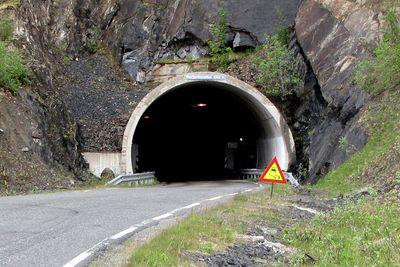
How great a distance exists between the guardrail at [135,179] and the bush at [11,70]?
4.77m

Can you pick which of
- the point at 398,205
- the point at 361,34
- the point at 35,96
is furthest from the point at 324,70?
the point at 398,205

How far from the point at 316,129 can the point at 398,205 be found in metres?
13.4

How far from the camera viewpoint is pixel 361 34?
2355cm

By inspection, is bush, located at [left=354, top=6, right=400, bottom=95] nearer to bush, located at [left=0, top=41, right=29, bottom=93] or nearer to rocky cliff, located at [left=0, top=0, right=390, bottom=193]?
rocky cliff, located at [left=0, top=0, right=390, bottom=193]

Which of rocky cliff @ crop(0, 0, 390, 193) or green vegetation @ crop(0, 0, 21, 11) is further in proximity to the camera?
green vegetation @ crop(0, 0, 21, 11)

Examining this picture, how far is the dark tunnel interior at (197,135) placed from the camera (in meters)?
32.1

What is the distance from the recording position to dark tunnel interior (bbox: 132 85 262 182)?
105 feet

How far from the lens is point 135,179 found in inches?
886

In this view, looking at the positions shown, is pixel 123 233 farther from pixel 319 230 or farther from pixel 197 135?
pixel 197 135

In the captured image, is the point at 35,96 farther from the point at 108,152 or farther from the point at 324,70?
the point at 324,70

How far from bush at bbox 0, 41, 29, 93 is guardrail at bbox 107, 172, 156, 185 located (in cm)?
477

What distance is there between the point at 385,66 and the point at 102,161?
1188 centimetres

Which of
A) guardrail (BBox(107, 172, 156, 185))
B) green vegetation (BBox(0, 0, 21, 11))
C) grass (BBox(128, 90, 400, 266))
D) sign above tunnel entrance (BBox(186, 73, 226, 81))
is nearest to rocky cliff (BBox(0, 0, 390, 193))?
green vegetation (BBox(0, 0, 21, 11))

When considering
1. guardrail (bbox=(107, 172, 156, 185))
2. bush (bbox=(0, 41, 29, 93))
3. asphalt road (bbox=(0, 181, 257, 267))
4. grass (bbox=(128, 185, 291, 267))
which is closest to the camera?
grass (bbox=(128, 185, 291, 267))
